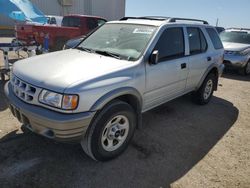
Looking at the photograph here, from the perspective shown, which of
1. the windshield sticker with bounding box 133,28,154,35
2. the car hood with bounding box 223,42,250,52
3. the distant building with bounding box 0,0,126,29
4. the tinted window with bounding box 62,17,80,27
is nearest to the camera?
the windshield sticker with bounding box 133,28,154,35

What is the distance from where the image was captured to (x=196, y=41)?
4.62m

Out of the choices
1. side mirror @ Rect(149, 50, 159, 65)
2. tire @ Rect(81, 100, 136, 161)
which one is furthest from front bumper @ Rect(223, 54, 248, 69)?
tire @ Rect(81, 100, 136, 161)

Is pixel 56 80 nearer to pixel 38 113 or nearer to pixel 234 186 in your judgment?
pixel 38 113

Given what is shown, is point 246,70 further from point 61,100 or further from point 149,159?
point 61,100

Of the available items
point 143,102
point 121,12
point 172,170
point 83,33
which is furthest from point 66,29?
point 121,12

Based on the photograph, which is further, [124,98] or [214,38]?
[214,38]

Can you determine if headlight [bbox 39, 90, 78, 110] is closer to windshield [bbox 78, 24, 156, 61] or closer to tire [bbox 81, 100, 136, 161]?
tire [bbox 81, 100, 136, 161]

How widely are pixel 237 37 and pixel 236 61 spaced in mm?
1708

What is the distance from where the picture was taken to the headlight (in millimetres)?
2480

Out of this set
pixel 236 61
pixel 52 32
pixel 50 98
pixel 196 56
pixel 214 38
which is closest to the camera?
pixel 50 98

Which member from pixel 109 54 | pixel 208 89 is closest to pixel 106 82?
pixel 109 54

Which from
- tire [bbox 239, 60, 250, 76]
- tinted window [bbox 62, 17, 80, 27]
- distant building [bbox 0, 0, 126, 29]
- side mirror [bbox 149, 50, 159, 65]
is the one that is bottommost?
tire [bbox 239, 60, 250, 76]

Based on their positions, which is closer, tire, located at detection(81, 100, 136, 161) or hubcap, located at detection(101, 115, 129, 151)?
tire, located at detection(81, 100, 136, 161)

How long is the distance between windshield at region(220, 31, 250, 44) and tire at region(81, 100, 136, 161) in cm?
828
